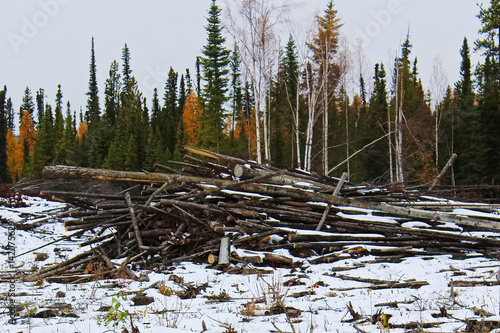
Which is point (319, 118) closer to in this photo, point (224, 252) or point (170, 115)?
point (170, 115)

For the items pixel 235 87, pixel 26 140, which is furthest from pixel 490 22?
pixel 26 140

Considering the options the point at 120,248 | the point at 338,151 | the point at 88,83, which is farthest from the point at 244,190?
the point at 88,83

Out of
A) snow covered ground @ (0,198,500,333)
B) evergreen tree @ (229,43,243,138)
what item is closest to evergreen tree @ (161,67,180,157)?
evergreen tree @ (229,43,243,138)

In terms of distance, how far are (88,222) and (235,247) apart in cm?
299

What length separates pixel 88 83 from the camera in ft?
210

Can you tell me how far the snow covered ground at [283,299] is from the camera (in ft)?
11.8

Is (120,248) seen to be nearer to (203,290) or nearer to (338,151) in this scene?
(203,290)

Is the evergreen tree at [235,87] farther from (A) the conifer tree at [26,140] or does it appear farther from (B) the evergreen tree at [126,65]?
(A) the conifer tree at [26,140]

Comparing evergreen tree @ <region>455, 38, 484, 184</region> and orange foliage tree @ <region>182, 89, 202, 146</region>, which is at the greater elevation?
orange foliage tree @ <region>182, 89, 202, 146</region>

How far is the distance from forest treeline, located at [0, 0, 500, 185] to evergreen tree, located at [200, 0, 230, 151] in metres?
0.09

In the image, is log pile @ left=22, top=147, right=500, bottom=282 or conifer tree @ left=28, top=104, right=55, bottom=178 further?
conifer tree @ left=28, top=104, right=55, bottom=178

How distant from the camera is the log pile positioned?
6.70 metres

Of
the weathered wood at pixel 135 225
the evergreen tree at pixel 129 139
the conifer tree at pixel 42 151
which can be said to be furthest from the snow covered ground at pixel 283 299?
the conifer tree at pixel 42 151

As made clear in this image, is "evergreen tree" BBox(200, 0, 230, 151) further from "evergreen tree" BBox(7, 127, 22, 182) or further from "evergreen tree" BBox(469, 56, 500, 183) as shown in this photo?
"evergreen tree" BBox(7, 127, 22, 182)
